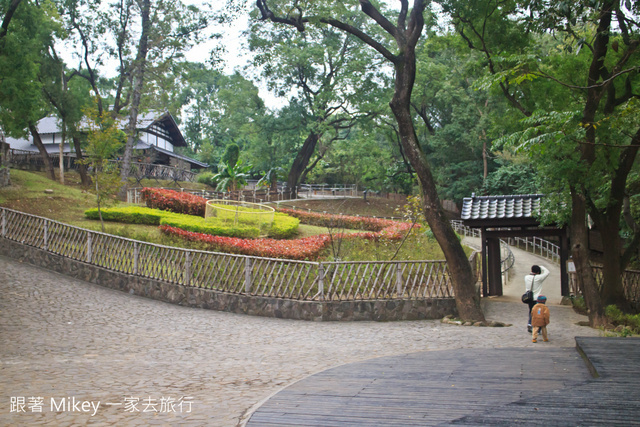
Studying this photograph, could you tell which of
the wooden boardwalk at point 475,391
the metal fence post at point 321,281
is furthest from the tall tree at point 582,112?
the metal fence post at point 321,281

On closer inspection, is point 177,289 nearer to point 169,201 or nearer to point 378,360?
point 378,360

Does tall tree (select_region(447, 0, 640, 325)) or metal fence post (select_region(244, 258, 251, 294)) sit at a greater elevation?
tall tree (select_region(447, 0, 640, 325))

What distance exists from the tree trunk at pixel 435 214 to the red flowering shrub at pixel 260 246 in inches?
199

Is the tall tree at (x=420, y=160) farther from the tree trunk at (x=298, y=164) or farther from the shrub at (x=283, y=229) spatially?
the tree trunk at (x=298, y=164)

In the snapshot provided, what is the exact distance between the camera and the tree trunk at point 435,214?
1187 centimetres

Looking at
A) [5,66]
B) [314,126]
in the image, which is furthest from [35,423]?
[314,126]

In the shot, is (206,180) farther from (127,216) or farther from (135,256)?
(135,256)

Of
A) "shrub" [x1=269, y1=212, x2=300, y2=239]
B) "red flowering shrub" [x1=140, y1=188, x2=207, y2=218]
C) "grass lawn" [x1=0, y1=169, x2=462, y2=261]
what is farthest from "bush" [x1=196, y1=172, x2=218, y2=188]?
"shrub" [x1=269, y1=212, x2=300, y2=239]

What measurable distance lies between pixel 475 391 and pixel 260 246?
34.5 feet

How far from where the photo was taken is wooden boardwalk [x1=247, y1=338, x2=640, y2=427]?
16.1ft

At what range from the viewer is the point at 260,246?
15.7m

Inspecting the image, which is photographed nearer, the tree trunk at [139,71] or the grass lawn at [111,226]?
the grass lawn at [111,226]

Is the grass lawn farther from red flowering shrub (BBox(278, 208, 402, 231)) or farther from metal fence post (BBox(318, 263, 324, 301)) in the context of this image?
red flowering shrub (BBox(278, 208, 402, 231))

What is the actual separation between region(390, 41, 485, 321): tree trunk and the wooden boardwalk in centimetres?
374
